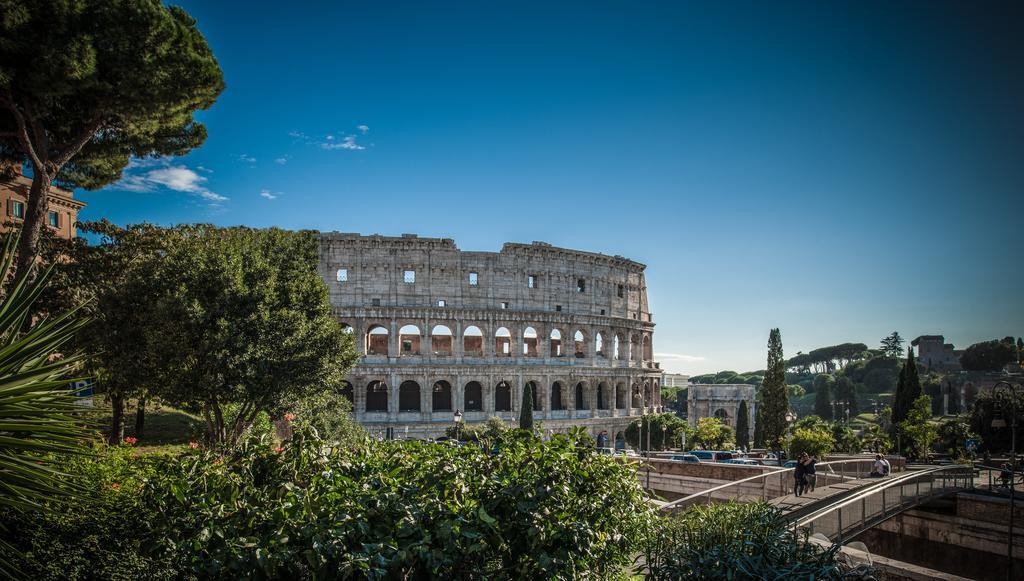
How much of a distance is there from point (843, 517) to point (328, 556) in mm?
13379

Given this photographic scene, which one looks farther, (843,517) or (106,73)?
(106,73)

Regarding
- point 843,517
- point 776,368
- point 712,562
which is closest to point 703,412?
point 776,368

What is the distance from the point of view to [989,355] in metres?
81.6

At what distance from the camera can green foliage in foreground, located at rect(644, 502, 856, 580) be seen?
6.21 metres

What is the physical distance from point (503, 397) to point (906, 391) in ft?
96.3

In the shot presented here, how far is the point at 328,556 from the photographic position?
520 centimetres

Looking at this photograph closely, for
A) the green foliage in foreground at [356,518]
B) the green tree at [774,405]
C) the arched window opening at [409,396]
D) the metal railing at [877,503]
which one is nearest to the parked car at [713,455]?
the green tree at [774,405]

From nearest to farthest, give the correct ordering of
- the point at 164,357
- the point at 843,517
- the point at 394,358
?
the point at 843,517 < the point at 164,357 < the point at 394,358

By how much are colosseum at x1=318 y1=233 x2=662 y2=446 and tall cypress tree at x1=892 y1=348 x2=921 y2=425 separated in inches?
729

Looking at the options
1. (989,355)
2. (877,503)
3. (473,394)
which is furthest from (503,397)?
(989,355)

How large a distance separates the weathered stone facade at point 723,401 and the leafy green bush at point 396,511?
50516mm

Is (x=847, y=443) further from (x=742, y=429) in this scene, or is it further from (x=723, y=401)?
(x=723, y=401)

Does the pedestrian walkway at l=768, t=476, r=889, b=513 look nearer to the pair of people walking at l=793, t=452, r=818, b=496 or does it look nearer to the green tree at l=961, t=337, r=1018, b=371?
the pair of people walking at l=793, t=452, r=818, b=496

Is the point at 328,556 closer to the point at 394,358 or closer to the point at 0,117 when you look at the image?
the point at 0,117
